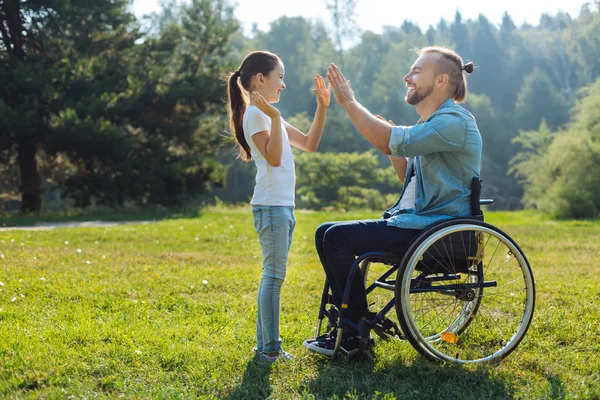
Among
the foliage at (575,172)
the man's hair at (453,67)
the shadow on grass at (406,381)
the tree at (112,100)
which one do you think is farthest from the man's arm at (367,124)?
the foliage at (575,172)

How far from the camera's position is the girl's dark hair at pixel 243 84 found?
3340 mm

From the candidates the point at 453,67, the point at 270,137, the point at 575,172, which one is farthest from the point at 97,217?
the point at 575,172

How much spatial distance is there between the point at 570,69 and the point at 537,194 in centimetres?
3634

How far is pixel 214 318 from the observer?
13.9 feet

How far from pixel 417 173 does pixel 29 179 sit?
555 inches

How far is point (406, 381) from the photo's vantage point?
2.95 metres

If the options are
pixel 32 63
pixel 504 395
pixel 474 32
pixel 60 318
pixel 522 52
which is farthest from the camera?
pixel 474 32

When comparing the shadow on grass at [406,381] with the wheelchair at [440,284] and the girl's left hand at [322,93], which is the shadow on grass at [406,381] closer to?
the wheelchair at [440,284]

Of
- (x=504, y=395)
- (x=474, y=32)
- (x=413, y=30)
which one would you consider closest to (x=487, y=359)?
(x=504, y=395)

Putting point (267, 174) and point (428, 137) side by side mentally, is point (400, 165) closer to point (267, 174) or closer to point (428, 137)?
point (428, 137)

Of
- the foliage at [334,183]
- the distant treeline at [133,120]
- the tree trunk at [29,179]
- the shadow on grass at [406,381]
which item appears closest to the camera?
the shadow on grass at [406,381]

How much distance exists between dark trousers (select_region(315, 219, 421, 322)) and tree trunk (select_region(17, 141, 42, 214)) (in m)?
13.7

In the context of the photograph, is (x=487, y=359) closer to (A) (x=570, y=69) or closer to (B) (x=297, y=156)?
(B) (x=297, y=156)

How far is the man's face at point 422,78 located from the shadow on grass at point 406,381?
1373 mm
